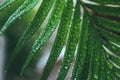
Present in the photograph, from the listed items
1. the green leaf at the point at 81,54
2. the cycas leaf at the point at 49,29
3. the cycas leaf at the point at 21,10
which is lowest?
the green leaf at the point at 81,54

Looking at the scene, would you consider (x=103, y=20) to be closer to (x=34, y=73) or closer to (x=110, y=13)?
(x=110, y=13)

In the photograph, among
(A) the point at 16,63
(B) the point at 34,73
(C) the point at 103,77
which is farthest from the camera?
(B) the point at 34,73

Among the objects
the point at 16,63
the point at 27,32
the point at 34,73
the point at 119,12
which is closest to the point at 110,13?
the point at 119,12

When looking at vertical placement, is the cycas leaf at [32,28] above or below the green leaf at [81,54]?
above

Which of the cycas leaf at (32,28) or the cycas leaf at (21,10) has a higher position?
the cycas leaf at (21,10)

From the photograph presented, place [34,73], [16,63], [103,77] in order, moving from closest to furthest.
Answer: [103,77]
[16,63]
[34,73]

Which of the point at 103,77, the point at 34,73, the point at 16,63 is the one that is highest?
the point at 103,77

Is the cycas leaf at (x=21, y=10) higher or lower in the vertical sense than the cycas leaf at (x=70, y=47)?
higher

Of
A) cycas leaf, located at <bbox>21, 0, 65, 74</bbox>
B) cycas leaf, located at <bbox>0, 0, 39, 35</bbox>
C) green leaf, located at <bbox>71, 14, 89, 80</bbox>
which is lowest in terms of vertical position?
green leaf, located at <bbox>71, 14, 89, 80</bbox>
